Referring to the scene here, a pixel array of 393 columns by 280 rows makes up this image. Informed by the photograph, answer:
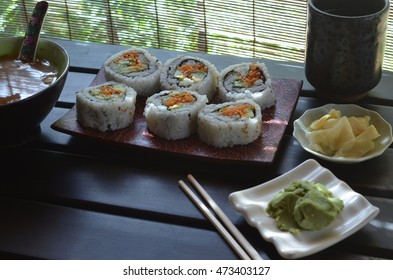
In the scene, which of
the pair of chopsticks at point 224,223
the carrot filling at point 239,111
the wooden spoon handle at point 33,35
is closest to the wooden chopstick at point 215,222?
the pair of chopsticks at point 224,223

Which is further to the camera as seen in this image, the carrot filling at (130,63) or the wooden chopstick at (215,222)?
the carrot filling at (130,63)

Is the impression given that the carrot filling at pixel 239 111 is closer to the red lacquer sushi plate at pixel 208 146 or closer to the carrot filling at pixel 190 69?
the red lacquer sushi plate at pixel 208 146

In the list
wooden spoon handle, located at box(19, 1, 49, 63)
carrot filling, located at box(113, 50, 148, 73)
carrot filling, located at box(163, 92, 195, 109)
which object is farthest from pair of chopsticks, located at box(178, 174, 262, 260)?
wooden spoon handle, located at box(19, 1, 49, 63)

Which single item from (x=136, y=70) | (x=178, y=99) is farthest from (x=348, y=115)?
(x=136, y=70)

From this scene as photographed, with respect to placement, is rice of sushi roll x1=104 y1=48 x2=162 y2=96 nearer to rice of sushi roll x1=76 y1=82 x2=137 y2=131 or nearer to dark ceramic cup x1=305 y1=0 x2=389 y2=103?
rice of sushi roll x1=76 y1=82 x2=137 y2=131

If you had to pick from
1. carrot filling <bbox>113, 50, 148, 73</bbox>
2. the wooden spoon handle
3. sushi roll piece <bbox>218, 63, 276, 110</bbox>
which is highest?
the wooden spoon handle

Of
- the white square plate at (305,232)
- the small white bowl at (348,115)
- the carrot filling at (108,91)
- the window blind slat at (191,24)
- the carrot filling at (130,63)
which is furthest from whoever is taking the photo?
the window blind slat at (191,24)

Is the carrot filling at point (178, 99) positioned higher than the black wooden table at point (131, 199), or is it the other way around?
the carrot filling at point (178, 99)
